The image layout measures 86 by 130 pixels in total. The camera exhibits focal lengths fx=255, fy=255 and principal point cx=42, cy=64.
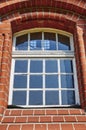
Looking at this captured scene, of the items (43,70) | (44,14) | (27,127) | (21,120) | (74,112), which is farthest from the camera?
(44,14)

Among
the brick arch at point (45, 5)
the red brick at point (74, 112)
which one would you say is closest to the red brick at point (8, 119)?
the red brick at point (74, 112)

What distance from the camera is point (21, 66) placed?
4.63m

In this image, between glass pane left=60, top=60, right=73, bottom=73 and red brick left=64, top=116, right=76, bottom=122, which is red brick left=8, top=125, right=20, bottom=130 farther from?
glass pane left=60, top=60, right=73, bottom=73

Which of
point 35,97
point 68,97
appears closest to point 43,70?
point 35,97

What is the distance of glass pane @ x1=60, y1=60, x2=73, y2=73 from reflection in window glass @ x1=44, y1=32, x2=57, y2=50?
0.39 m

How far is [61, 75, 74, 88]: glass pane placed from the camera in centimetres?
441

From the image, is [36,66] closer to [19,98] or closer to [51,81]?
[51,81]

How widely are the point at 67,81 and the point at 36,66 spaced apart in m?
0.63

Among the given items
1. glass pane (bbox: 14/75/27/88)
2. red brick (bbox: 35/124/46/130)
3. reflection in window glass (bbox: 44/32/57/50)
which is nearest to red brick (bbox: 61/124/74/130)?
red brick (bbox: 35/124/46/130)

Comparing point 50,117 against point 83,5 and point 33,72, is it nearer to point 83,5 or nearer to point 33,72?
point 33,72

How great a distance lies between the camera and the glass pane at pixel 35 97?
166 inches

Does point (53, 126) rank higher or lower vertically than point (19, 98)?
lower

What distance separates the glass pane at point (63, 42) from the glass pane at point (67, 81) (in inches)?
26.9

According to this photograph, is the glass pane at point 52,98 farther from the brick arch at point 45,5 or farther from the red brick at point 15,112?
the brick arch at point 45,5
